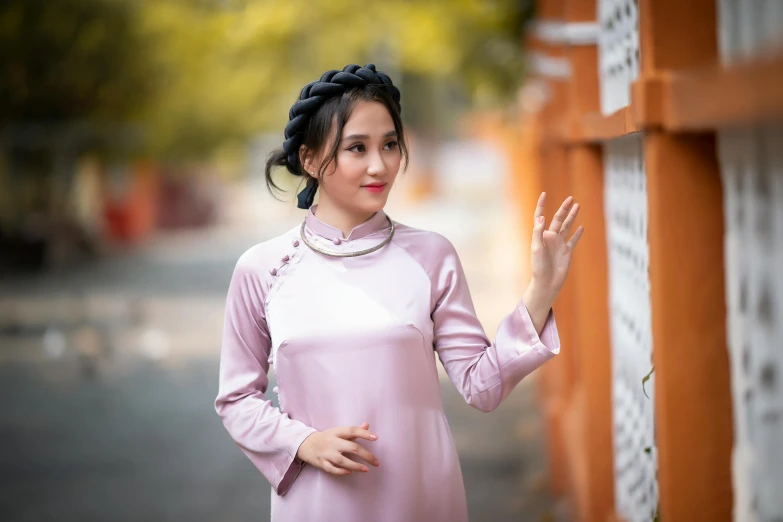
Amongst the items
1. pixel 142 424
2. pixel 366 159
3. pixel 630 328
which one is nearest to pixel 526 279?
pixel 142 424

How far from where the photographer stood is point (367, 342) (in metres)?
2.24

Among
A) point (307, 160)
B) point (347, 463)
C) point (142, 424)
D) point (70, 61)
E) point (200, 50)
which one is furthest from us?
point (200, 50)

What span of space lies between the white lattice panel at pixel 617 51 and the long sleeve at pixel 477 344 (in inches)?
31.4

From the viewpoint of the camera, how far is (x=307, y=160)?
7.84 feet

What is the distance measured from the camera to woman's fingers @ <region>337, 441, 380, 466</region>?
84.8 inches

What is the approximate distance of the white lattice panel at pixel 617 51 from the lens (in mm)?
2867

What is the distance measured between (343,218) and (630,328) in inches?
50.2

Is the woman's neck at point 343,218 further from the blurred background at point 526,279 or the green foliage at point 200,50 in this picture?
the green foliage at point 200,50

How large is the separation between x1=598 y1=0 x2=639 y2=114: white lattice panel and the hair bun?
0.74m

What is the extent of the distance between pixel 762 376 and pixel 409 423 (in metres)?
0.75

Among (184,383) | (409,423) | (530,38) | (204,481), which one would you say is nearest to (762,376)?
(409,423)

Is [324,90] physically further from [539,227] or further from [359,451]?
[359,451]

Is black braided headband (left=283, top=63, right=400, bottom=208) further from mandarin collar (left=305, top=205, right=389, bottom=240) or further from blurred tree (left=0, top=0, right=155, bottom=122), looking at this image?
blurred tree (left=0, top=0, right=155, bottom=122)

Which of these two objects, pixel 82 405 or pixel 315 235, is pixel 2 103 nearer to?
pixel 82 405
